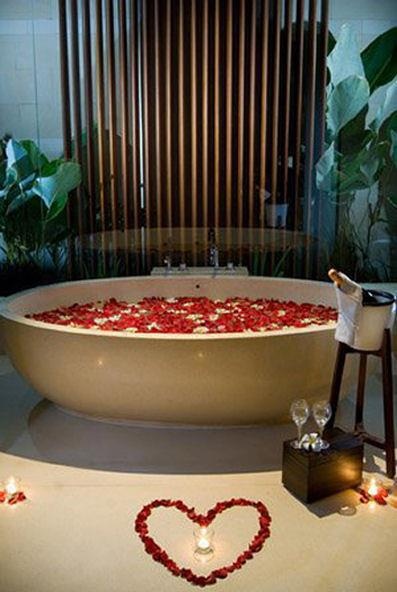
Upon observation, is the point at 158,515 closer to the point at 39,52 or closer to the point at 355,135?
the point at 355,135

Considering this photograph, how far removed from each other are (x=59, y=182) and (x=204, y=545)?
10.3 ft

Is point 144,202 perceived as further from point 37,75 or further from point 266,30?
point 266,30

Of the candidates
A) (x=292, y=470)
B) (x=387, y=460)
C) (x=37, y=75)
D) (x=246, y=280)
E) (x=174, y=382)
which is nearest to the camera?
(x=292, y=470)

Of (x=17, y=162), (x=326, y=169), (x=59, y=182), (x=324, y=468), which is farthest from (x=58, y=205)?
(x=324, y=468)

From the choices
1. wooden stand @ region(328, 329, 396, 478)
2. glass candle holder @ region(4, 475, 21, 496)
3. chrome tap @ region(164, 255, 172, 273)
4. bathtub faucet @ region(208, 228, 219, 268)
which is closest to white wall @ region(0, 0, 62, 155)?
chrome tap @ region(164, 255, 172, 273)

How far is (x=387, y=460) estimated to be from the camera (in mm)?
2533

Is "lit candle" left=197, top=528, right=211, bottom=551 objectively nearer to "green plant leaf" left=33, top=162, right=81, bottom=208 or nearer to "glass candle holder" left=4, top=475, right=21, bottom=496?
"glass candle holder" left=4, top=475, right=21, bottom=496

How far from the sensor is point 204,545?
1.98m

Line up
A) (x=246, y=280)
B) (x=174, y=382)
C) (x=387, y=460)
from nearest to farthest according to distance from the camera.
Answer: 1. (x=387, y=460)
2. (x=174, y=382)
3. (x=246, y=280)

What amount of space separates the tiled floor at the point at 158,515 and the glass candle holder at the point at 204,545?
1.2 inches

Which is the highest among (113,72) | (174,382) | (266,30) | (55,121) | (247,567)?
(266,30)

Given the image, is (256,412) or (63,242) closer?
(256,412)

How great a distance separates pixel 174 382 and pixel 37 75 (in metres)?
2.95

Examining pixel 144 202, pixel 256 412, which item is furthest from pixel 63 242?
pixel 256 412
